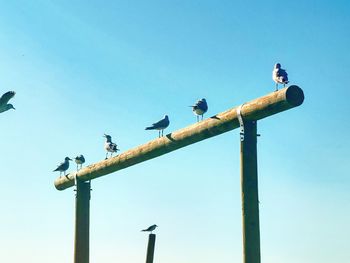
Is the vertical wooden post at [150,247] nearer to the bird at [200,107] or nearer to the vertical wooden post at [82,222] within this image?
the bird at [200,107]

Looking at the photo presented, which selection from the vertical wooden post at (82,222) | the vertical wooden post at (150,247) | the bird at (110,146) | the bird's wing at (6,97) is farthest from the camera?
the bird at (110,146)

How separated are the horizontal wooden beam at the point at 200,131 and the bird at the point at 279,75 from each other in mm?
1438

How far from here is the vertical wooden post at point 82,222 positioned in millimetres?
13523

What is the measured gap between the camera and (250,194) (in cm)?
842

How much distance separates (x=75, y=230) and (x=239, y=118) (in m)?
6.41

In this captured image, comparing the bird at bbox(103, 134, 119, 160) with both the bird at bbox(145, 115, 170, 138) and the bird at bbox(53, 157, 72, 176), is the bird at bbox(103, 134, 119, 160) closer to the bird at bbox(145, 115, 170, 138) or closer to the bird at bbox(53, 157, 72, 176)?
the bird at bbox(53, 157, 72, 176)

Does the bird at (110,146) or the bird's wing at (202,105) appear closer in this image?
the bird's wing at (202,105)

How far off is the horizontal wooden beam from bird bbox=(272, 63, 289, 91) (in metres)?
1.44

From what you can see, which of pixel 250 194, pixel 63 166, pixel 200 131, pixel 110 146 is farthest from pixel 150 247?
pixel 63 166

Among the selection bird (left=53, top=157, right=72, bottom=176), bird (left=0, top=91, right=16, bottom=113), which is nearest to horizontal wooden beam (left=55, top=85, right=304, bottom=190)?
bird (left=0, top=91, right=16, bottom=113)

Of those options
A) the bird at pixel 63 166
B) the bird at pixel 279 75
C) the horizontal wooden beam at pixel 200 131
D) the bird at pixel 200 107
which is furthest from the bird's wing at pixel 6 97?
the bird at pixel 63 166

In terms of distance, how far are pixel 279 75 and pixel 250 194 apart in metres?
2.57

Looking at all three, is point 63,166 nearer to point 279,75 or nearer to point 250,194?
point 279,75

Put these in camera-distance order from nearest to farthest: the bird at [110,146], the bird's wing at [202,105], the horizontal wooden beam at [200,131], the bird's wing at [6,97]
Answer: the horizontal wooden beam at [200,131], the bird's wing at [6,97], the bird's wing at [202,105], the bird at [110,146]
